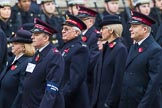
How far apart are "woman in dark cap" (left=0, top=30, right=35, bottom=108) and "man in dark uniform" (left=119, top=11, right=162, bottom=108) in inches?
55.8

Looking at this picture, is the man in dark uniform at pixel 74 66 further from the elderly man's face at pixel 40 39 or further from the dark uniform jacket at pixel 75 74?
the elderly man's face at pixel 40 39

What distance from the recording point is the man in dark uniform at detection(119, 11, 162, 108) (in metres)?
6.75

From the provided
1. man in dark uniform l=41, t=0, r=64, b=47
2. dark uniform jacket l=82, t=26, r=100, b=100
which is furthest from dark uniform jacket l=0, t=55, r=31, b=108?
man in dark uniform l=41, t=0, r=64, b=47

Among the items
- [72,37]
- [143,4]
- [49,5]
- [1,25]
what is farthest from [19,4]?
[72,37]

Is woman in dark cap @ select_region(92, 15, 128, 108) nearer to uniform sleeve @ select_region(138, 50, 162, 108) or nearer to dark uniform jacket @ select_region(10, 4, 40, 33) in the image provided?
uniform sleeve @ select_region(138, 50, 162, 108)

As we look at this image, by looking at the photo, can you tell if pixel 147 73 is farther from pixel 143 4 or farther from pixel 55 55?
pixel 143 4

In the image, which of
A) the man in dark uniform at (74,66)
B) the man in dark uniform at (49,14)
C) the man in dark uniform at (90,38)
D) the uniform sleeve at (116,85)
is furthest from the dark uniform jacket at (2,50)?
the man in dark uniform at (49,14)

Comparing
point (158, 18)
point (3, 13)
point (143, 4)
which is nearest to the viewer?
point (3, 13)

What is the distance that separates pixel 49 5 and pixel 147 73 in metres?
5.63

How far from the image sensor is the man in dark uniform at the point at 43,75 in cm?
645

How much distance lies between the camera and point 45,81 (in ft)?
21.8

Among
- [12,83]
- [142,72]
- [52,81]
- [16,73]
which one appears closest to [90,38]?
[16,73]

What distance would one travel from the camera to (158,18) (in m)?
13.0

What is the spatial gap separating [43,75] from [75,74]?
32.5 inches
